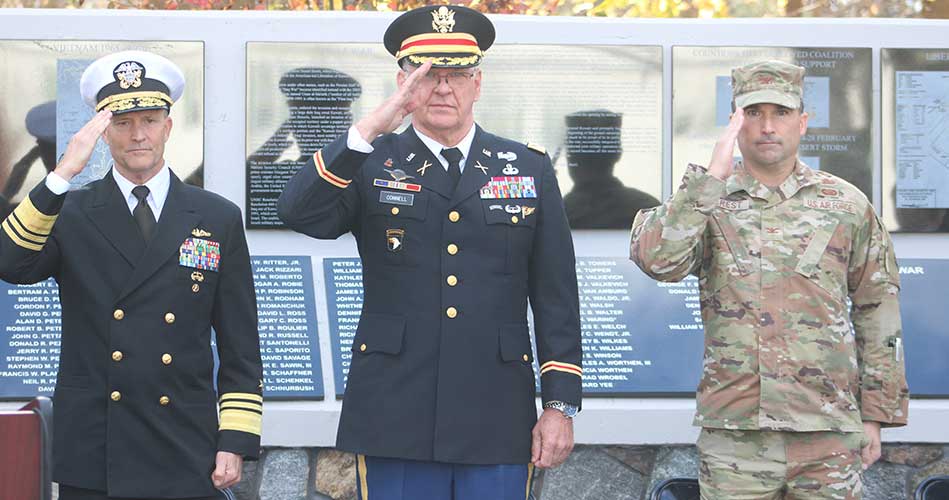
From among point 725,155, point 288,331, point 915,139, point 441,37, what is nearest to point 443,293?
point 441,37

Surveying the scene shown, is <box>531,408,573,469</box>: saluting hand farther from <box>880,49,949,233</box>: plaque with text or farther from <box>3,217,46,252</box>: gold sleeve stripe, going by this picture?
<box>880,49,949,233</box>: plaque with text

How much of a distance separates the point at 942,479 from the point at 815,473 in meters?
1.33

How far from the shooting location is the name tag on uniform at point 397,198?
327 cm

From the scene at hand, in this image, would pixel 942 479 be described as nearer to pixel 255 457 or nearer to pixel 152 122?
pixel 255 457

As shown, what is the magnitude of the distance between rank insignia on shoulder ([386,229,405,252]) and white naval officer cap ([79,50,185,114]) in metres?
0.68

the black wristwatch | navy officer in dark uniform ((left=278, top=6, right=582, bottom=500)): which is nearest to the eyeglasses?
navy officer in dark uniform ((left=278, top=6, right=582, bottom=500))

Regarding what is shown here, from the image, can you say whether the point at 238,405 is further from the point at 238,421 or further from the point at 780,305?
the point at 780,305

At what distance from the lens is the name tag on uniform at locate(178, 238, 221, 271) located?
3.15 meters

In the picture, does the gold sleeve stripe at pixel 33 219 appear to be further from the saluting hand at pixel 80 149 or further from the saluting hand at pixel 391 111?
the saluting hand at pixel 391 111

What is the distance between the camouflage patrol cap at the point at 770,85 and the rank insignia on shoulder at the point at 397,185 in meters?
1.05

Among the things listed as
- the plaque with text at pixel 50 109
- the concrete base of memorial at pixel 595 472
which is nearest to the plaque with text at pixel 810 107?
the concrete base of memorial at pixel 595 472

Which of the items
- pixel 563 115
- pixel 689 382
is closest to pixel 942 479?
pixel 689 382

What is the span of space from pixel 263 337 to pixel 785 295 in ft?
7.05

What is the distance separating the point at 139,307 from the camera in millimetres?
3082
